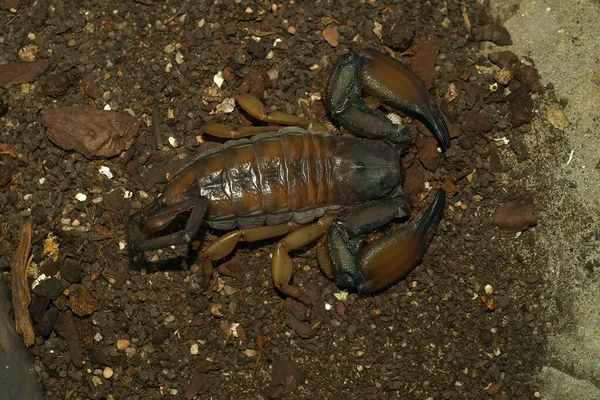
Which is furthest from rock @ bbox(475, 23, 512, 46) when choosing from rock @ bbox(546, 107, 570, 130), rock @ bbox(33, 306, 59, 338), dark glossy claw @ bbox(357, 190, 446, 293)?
rock @ bbox(33, 306, 59, 338)

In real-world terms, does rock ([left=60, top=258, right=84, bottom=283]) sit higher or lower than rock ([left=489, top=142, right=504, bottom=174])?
lower

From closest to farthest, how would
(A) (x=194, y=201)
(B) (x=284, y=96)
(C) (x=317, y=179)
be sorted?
(A) (x=194, y=201) → (C) (x=317, y=179) → (B) (x=284, y=96)

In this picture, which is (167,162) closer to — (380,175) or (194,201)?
(194,201)

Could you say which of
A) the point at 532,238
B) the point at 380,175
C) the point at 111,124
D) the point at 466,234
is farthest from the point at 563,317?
the point at 111,124

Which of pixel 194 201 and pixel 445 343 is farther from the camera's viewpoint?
pixel 445 343

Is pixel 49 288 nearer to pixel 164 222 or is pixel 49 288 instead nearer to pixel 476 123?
pixel 164 222

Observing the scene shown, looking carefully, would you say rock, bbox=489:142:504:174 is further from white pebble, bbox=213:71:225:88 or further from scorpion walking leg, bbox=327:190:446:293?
white pebble, bbox=213:71:225:88

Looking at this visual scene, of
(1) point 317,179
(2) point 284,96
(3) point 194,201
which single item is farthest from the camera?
(2) point 284,96
